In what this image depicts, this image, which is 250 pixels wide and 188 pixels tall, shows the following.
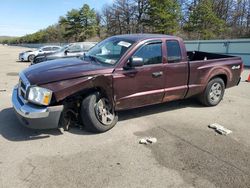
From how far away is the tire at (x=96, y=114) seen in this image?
441 cm

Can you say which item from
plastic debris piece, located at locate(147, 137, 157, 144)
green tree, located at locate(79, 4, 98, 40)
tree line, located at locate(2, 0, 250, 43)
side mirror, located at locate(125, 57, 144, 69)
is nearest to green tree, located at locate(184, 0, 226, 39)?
tree line, located at locate(2, 0, 250, 43)

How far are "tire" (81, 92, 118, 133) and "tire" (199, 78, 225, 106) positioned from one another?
2.77 metres

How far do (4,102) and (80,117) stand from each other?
3126 millimetres

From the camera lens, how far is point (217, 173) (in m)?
3.41

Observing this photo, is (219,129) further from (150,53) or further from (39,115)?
(39,115)

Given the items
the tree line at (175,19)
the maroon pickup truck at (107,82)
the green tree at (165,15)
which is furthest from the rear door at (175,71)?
the green tree at (165,15)

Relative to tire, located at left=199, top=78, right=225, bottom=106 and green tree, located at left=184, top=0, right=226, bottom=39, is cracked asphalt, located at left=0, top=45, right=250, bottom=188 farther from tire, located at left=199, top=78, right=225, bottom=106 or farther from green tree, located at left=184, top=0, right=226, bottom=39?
green tree, located at left=184, top=0, right=226, bottom=39

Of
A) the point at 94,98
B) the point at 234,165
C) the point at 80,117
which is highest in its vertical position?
the point at 94,98

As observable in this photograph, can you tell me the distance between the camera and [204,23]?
35.9 meters

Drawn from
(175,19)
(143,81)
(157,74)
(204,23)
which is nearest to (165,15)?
(175,19)

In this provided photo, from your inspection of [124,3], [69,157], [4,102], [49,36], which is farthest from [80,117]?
[49,36]

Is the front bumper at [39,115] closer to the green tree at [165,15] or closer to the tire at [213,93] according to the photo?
the tire at [213,93]

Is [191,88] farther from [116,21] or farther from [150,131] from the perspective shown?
[116,21]

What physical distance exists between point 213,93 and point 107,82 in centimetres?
333
